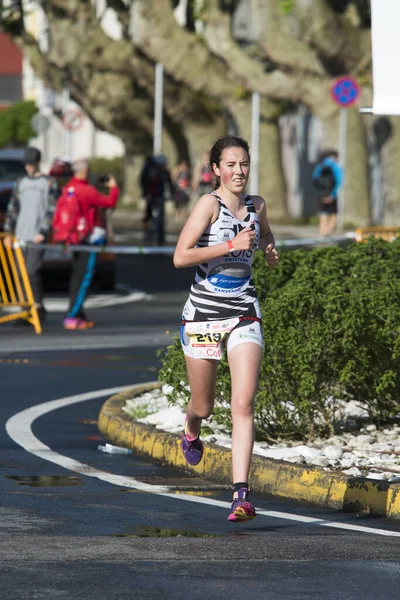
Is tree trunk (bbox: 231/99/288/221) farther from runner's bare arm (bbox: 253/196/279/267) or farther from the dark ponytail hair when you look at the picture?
the dark ponytail hair

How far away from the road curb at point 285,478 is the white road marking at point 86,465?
1.22ft

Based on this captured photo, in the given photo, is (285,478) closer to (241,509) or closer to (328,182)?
(241,509)

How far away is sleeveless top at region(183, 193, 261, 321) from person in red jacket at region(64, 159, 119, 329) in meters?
9.86

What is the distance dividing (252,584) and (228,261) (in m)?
1.88

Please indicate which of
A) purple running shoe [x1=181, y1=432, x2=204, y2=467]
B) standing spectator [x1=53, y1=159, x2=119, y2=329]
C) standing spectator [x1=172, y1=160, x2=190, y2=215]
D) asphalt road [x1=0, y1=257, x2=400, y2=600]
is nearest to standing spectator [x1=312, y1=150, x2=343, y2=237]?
standing spectator [x1=172, y1=160, x2=190, y2=215]

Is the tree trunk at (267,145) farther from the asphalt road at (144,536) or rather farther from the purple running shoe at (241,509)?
the purple running shoe at (241,509)

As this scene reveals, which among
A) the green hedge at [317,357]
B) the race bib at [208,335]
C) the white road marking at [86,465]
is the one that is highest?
the race bib at [208,335]

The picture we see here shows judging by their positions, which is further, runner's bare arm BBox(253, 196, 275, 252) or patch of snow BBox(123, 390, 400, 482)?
patch of snow BBox(123, 390, 400, 482)

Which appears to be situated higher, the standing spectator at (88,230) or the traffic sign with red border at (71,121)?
the traffic sign with red border at (71,121)

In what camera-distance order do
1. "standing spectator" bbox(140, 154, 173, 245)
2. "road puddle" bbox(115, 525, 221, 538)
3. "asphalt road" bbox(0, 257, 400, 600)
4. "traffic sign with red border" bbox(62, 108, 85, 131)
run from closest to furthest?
"asphalt road" bbox(0, 257, 400, 600), "road puddle" bbox(115, 525, 221, 538), "standing spectator" bbox(140, 154, 173, 245), "traffic sign with red border" bbox(62, 108, 85, 131)

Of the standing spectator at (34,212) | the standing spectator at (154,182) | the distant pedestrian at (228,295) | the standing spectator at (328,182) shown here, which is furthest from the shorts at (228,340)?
the standing spectator at (154,182)

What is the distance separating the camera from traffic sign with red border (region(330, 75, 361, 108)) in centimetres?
3475

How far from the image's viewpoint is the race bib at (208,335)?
805 cm

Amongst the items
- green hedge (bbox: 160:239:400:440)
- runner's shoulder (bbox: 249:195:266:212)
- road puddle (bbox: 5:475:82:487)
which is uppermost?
runner's shoulder (bbox: 249:195:266:212)
